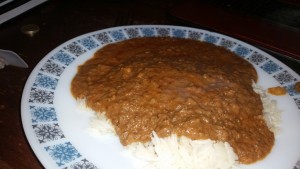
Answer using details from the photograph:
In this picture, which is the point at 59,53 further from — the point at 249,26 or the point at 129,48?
the point at 249,26

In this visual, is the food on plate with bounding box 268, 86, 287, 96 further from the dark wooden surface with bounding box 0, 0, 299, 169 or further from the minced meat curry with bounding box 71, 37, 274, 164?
the dark wooden surface with bounding box 0, 0, 299, 169

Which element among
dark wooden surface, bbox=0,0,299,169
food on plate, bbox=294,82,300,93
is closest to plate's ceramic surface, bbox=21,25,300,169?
food on plate, bbox=294,82,300,93

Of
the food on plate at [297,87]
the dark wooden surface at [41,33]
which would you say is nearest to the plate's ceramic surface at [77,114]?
the food on plate at [297,87]

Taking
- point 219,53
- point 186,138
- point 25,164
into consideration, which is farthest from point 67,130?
point 219,53

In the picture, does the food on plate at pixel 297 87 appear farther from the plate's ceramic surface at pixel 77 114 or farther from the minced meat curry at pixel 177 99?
the minced meat curry at pixel 177 99

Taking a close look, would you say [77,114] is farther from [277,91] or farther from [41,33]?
[277,91]

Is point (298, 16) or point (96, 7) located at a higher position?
point (298, 16)
